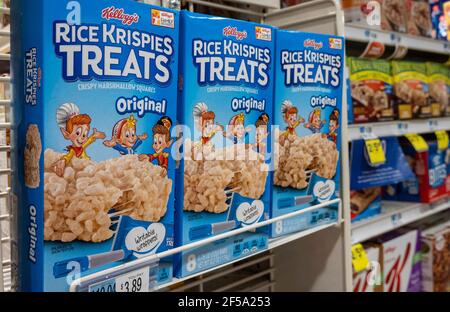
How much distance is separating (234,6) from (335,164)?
590 millimetres

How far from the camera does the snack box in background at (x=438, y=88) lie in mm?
2068

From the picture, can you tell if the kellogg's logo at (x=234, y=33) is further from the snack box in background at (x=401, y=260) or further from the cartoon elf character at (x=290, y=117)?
the snack box in background at (x=401, y=260)

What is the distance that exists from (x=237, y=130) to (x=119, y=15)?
33 cm

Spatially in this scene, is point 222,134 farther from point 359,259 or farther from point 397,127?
point 397,127

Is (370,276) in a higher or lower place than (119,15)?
lower

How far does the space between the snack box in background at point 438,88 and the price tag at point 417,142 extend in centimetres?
20

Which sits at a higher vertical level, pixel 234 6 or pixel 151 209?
pixel 234 6

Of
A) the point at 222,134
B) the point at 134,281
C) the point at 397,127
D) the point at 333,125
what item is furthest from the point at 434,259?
the point at 134,281

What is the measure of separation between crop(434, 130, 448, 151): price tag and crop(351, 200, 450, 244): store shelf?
29cm

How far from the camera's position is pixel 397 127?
1.83m

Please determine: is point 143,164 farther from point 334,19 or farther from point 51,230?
point 334,19

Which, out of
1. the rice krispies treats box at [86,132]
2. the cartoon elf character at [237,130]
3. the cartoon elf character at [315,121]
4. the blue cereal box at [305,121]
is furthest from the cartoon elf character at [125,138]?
the cartoon elf character at [315,121]

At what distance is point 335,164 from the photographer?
115 centimetres

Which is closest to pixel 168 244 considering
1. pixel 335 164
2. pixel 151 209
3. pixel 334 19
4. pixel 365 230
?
pixel 151 209
